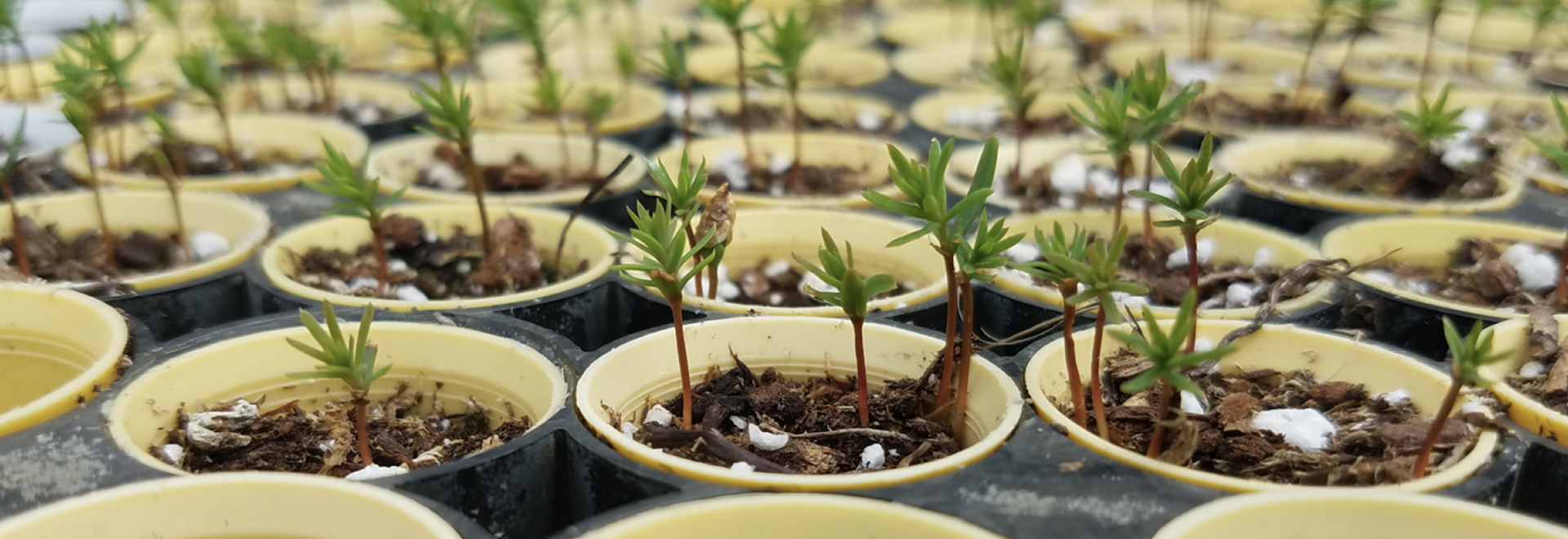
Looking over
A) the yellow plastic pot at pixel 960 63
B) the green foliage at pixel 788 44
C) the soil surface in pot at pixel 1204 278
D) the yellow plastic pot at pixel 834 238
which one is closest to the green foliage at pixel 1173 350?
the soil surface in pot at pixel 1204 278

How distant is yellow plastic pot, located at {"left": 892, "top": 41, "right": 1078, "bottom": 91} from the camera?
10.4 ft

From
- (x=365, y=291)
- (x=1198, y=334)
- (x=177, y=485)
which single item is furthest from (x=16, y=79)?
(x=1198, y=334)

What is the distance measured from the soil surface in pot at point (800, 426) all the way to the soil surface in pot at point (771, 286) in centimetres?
39

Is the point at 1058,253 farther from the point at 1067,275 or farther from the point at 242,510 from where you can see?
the point at 242,510

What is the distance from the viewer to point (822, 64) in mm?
3457

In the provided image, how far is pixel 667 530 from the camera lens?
97 centimetres

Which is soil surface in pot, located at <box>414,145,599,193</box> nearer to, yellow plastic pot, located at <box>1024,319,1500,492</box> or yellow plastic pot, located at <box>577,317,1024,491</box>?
yellow plastic pot, located at <box>577,317,1024,491</box>

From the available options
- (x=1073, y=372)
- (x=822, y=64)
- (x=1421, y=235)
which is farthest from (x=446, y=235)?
(x=822, y=64)

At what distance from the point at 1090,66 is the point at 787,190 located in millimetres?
1536

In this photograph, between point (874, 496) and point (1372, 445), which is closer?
point (874, 496)

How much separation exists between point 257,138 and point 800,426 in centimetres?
175

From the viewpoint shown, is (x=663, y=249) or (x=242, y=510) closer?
(x=242, y=510)

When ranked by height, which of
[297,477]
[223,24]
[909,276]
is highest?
[223,24]

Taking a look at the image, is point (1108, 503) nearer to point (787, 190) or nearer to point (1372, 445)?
point (1372, 445)
